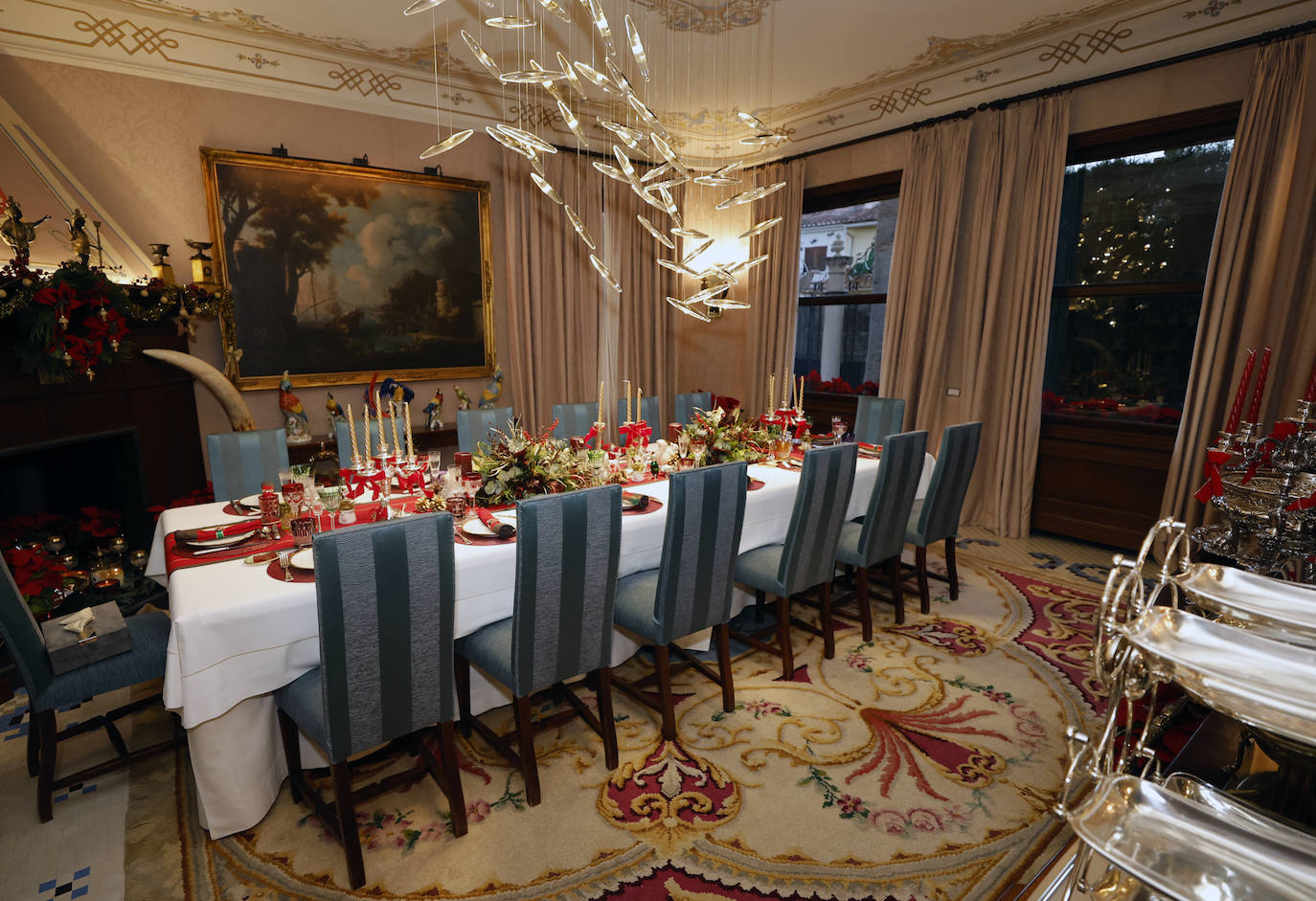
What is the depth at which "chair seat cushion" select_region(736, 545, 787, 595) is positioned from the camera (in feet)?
8.50

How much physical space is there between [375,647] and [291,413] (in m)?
3.21

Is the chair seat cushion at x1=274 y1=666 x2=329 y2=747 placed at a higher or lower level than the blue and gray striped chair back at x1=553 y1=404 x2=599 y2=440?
lower

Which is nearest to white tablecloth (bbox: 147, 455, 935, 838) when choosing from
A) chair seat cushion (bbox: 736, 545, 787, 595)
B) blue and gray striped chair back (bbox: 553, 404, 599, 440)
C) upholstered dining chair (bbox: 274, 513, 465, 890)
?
upholstered dining chair (bbox: 274, 513, 465, 890)

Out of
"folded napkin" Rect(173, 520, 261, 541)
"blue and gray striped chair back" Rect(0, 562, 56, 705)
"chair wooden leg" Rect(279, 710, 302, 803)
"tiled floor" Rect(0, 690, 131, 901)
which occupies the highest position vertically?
"folded napkin" Rect(173, 520, 261, 541)

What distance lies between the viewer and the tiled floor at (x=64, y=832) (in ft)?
5.49

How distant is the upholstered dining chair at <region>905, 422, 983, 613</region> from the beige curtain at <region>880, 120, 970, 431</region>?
175cm

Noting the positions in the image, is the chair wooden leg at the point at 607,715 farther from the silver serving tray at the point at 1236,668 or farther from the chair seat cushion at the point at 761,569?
the silver serving tray at the point at 1236,668

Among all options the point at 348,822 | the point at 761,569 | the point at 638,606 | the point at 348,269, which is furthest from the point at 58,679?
the point at 348,269

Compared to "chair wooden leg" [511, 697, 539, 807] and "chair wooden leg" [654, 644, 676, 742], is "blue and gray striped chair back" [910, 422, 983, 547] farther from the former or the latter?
"chair wooden leg" [511, 697, 539, 807]

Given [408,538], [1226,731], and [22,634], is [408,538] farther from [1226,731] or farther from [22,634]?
[1226,731]

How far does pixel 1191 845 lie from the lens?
640 mm

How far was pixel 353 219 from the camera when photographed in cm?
438

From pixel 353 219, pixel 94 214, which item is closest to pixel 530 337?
pixel 353 219

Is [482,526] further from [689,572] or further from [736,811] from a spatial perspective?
[736,811]
